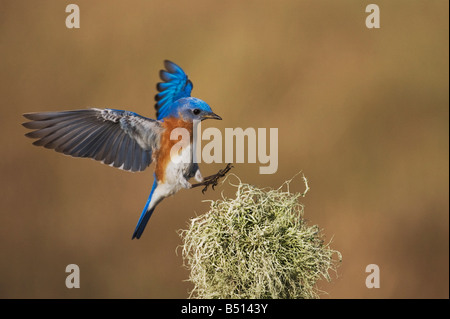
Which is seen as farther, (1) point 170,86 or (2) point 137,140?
(1) point 170,86

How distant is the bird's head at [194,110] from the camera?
10.0ft

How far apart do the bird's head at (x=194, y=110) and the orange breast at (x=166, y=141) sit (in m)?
0.04

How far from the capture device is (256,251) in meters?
1.95

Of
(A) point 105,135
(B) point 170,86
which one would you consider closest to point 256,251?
(A) point 105,135

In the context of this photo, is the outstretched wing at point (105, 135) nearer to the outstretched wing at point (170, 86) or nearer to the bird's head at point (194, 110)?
the bird's head at point (194, 110)

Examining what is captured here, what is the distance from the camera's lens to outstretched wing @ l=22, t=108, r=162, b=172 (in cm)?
287

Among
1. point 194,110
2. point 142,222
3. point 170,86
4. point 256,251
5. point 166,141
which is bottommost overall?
point 256,251

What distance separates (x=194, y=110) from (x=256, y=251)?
4.37 feet

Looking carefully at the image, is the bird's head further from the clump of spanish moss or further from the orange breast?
the clump of spanish moss

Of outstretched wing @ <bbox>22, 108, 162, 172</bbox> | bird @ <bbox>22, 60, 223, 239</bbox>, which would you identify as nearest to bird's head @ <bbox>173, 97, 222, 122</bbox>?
bird @ <bbox>22, 60, 223, 239</bbox>

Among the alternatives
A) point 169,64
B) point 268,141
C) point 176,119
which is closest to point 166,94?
point 169,64

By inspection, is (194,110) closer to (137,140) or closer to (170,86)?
(137,140)

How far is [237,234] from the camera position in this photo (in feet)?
6.53

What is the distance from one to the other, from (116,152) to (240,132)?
248 centimetres
